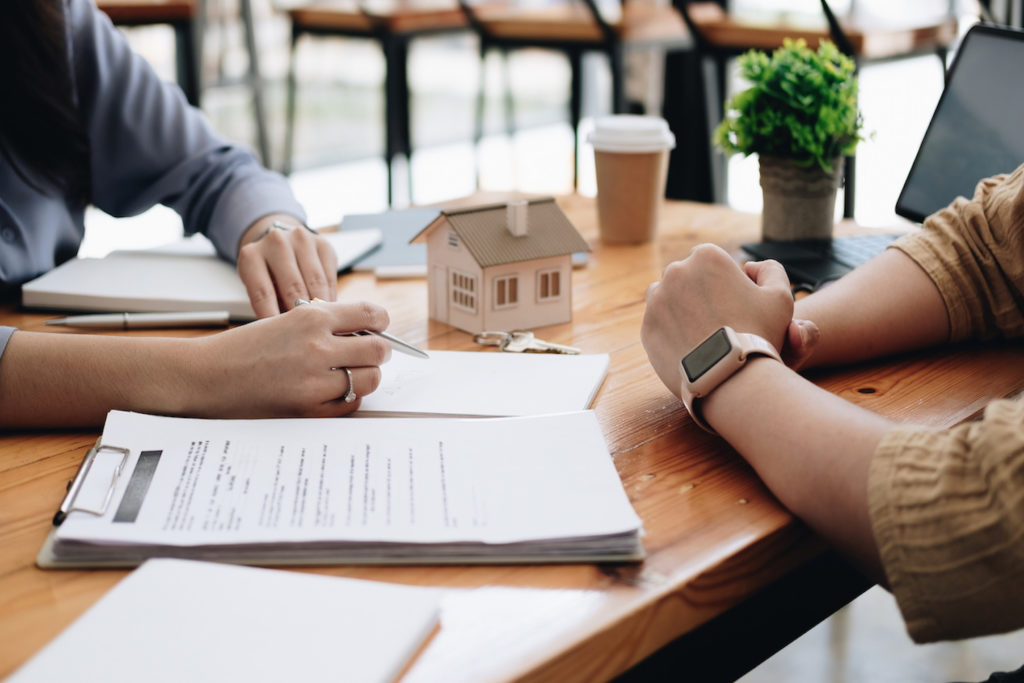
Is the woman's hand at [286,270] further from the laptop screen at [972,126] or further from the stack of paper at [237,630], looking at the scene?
the laptop screen at [972,126]

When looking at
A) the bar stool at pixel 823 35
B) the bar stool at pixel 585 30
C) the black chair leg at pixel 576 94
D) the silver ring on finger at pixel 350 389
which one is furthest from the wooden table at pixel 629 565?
the black chair leg at pixel 576 94

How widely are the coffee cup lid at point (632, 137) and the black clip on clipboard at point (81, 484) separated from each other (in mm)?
924

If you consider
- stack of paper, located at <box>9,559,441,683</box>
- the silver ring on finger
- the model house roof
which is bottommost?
stack of paper, located at <box>9,559,441,683</box>

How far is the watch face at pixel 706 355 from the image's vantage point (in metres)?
0.82

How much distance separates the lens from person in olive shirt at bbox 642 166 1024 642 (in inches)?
25.0

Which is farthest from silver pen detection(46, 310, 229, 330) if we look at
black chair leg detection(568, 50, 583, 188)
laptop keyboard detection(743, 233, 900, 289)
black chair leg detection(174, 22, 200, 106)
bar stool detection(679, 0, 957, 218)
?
black chair leg detection(568, 50, 583, 188)

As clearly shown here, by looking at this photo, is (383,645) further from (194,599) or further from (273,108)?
(273,108)

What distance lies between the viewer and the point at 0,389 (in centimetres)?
84

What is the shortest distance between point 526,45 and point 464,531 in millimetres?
3063

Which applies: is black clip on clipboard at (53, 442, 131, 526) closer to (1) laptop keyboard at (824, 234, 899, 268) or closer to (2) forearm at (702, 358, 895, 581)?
(2) forearm at (702, 358, 895, 581)

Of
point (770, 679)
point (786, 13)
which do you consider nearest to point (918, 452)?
point (770, 679)

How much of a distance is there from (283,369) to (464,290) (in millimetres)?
332

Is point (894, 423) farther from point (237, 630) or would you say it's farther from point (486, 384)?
point (237, 630)

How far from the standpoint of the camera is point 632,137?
57.2 inches
